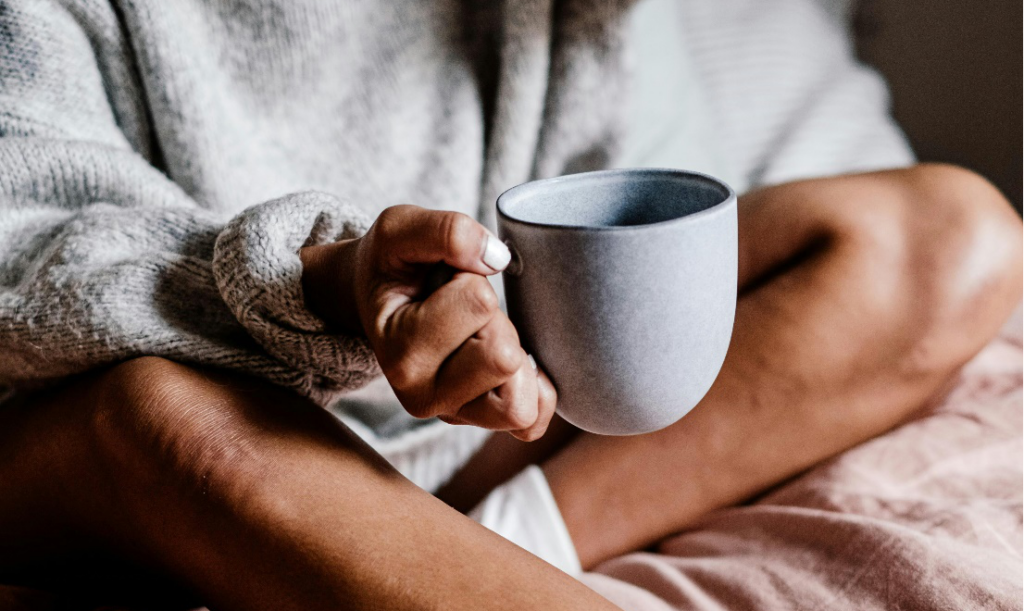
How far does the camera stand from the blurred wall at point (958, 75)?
3.46 feet

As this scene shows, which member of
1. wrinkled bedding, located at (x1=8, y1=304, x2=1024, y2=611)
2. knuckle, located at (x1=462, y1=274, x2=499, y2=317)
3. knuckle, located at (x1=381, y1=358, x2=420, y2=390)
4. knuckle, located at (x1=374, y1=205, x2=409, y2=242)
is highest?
knuckle, located at (x1=374, y1=205, x2=409, y2=242)

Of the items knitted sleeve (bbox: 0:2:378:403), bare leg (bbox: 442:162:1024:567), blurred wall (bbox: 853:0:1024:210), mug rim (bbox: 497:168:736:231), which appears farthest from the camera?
blurred wall (bbox: 853:0:1024:210)

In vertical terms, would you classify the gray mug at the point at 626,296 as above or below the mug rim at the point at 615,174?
below

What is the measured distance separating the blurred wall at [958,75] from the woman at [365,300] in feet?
1.58

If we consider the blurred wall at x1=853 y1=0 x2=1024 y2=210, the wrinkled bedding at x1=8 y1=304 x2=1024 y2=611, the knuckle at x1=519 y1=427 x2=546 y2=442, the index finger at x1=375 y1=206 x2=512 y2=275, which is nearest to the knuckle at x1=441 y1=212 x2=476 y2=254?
the index finger at x1=375 y1=206 x2=512 y2=275

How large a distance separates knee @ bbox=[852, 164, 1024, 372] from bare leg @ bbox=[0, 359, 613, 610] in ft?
1.18

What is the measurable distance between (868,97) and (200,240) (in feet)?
3.25

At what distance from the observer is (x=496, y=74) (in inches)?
30.1

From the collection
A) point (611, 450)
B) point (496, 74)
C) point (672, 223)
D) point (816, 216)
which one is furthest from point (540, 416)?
point (496, 74)

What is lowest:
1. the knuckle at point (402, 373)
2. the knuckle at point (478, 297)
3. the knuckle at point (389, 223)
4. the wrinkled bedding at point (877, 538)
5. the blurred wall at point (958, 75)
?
the wrinkled bedding at point (877, 538)

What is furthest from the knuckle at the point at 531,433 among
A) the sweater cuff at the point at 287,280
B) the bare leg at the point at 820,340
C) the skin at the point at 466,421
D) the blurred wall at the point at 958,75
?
the blurred wall at the point at 958,75

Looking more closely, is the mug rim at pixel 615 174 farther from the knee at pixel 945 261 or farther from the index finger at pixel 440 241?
the knee at pixel 945 261

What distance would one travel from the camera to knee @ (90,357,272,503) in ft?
1.25

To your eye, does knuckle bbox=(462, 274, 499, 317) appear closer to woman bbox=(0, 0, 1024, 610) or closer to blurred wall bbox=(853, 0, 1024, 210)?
woman bbox=(0, 0, 1024, 610)
